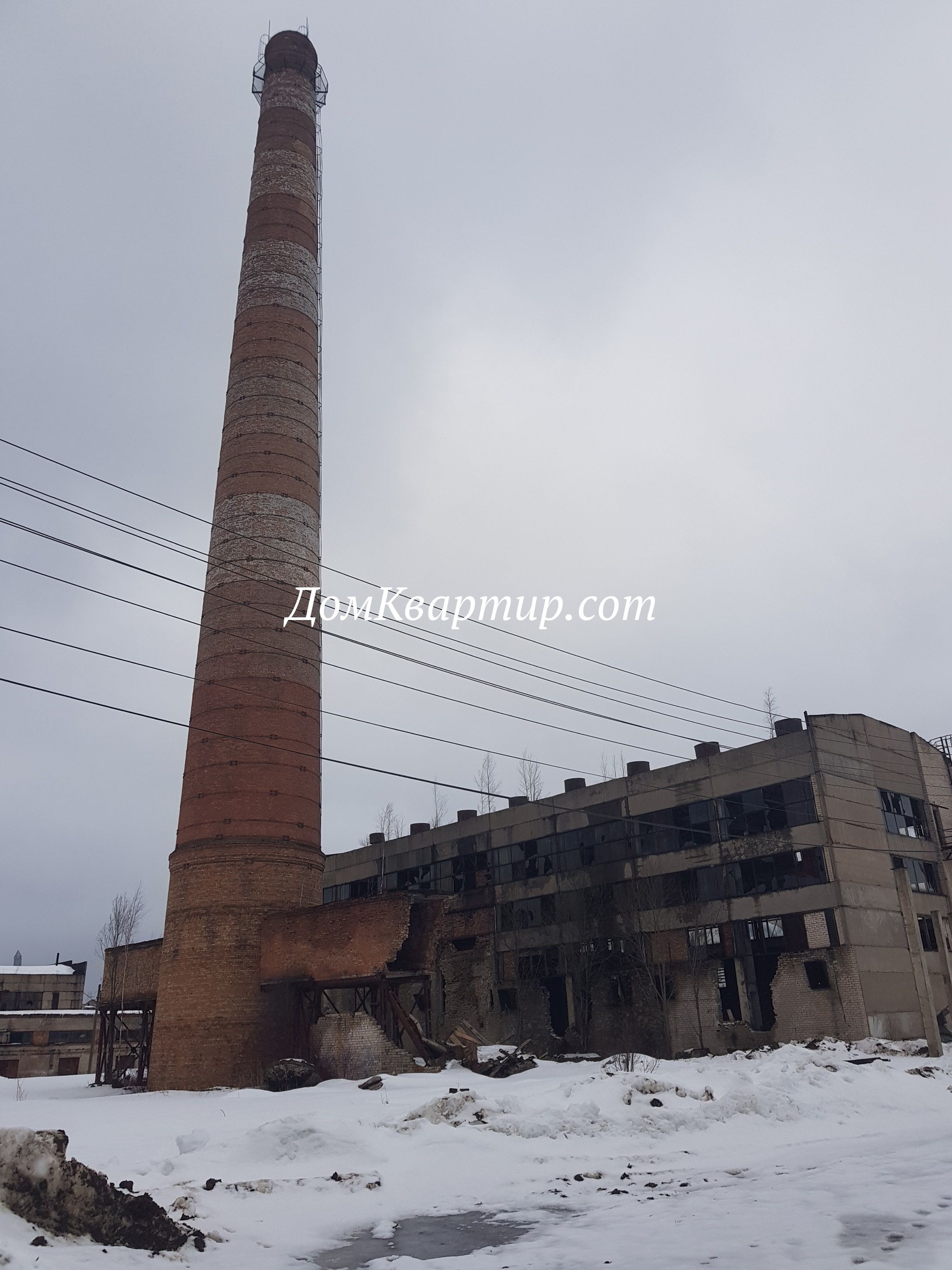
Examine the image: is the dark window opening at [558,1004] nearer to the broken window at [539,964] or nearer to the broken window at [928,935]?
the broken window at [539,964]

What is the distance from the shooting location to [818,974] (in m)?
26.0

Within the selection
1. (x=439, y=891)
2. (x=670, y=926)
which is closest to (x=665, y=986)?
(x=670, y=926)

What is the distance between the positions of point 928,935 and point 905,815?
378 centimetres

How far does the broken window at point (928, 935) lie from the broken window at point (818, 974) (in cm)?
443

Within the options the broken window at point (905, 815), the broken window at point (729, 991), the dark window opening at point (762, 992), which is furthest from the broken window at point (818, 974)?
the broken window at point (905, 815)

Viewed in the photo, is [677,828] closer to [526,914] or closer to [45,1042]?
[526,914]

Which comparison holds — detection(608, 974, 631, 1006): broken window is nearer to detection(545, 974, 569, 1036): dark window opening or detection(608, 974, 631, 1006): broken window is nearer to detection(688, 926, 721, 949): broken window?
detection(545, 974, 569, 1036): dark window opening

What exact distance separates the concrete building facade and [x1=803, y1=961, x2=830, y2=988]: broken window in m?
0.05

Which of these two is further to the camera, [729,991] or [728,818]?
[728,818]

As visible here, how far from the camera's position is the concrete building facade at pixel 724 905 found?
26.3m

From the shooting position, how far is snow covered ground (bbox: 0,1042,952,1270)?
6379mm

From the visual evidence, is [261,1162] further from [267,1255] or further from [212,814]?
[212,814]

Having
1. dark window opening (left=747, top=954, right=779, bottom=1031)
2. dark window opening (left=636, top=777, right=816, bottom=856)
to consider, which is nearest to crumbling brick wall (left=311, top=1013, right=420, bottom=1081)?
dark window opening (left=636, top=777, right=816, bottom=856)

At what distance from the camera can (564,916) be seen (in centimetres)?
3328
